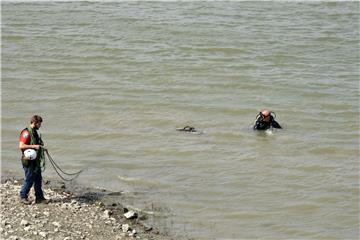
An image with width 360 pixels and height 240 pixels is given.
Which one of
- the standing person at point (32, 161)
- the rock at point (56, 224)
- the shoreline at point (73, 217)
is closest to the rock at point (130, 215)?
the shoreline at point (73, 217)

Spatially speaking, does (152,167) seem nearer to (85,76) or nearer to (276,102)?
(276,102)

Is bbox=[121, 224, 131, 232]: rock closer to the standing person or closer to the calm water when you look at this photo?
the calm water

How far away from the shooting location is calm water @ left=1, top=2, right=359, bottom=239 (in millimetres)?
12367

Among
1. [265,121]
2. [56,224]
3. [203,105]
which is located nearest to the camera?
[56,224]

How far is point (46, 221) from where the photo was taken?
10.4 meters

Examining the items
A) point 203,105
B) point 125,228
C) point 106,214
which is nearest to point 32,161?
point 106,214

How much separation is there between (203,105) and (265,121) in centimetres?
255

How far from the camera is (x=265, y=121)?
15969mm

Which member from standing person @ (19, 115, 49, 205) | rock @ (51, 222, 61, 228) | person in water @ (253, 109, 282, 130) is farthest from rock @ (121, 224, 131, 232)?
person in water @ (253, 109, 282, 130)

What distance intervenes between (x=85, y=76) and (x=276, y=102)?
650 cm

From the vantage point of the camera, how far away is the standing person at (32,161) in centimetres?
1096

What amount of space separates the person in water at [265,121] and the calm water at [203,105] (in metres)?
0.28

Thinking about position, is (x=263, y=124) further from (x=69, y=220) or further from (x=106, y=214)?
(x=69, y=220)

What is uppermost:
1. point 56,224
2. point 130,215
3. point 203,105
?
point 56,224
